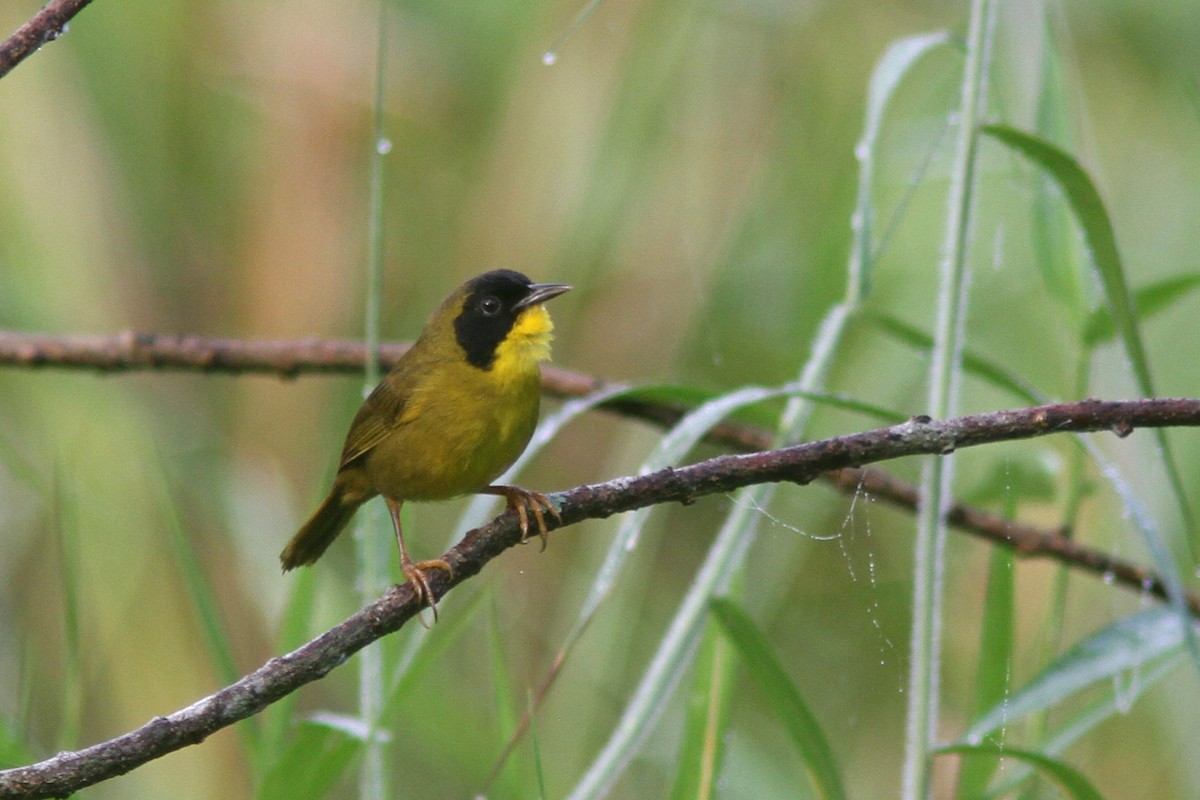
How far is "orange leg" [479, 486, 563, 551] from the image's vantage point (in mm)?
2290

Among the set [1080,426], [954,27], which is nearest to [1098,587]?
[954,27]

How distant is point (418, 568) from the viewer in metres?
2.90

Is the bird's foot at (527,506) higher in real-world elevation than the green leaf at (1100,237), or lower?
lower

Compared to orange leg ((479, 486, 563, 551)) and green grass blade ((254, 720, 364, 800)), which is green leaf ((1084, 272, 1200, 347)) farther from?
green grass blade ((254, 720, 364, 800))

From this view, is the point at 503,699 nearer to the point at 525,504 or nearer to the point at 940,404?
the point at 525,504

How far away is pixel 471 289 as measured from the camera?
3680 millimetres

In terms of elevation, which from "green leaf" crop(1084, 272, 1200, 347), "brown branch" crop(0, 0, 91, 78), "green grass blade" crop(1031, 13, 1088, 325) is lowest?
"brown branch" crop(0, 0, 91, 78)

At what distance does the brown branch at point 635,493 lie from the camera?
176cm

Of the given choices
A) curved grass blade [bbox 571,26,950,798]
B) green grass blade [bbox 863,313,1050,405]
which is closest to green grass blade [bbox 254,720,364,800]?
curved grass blade [bbox 571,26,950,798]

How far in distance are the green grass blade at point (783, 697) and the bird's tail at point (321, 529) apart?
1.29 meters

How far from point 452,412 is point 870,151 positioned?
1194 millimetres

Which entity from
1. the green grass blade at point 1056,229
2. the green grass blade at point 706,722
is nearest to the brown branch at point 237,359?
the green grass blade at point 1056,229

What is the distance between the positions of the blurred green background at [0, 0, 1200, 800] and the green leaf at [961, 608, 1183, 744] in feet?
3.48

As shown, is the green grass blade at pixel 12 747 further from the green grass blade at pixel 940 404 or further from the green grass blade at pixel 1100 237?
the green grass blade at pixel 1100 237
